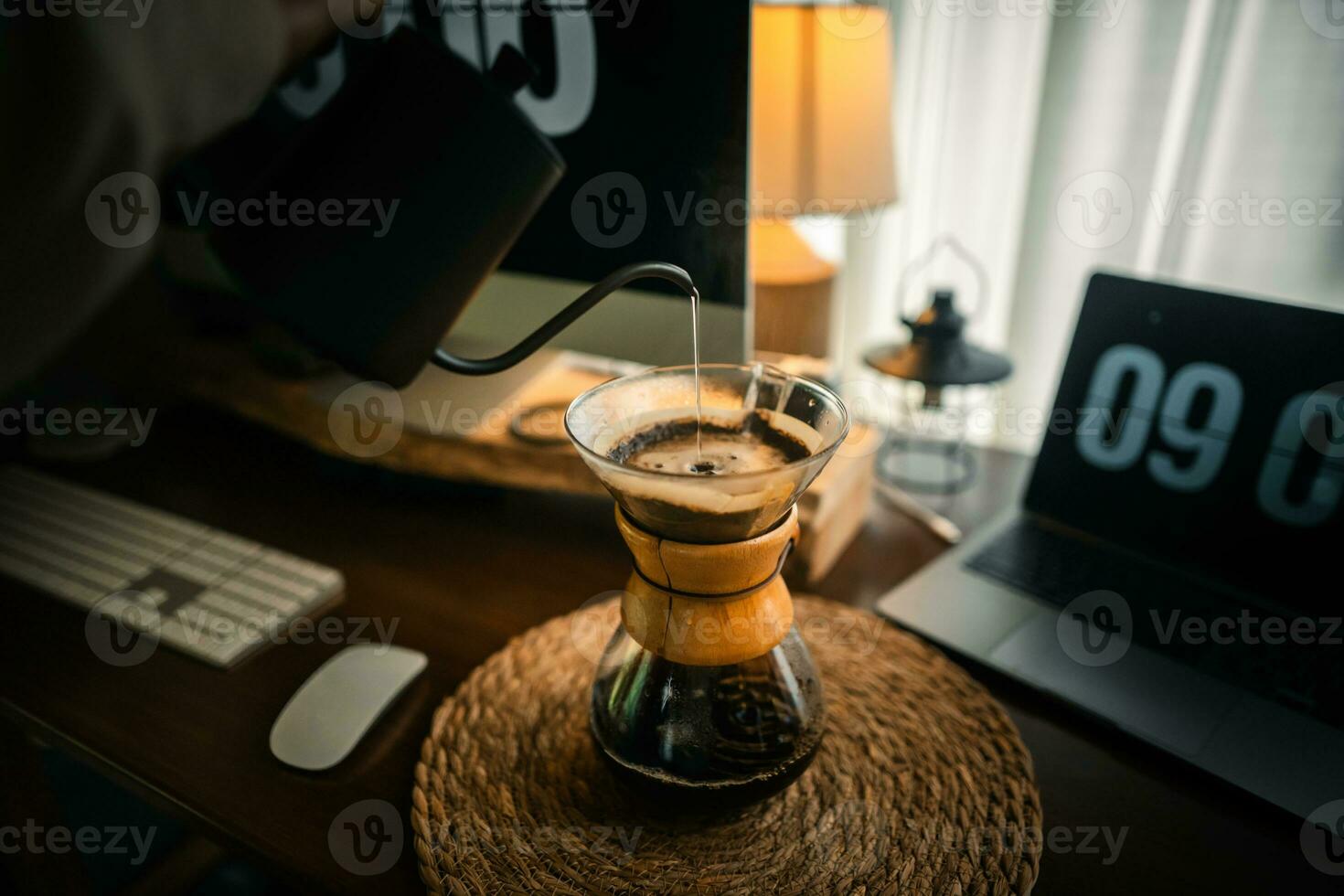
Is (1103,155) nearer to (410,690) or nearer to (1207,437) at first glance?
(1207,437)

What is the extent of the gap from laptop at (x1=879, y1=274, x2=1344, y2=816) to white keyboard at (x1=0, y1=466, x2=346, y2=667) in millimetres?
535

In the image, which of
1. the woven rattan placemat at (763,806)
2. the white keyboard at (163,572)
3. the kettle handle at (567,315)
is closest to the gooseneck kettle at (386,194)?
the kettle handle at (567,315)

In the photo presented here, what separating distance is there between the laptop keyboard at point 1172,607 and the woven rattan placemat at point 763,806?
Answer: 0.57 ft

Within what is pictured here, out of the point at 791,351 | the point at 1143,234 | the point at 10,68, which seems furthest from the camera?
the point at 1143,234

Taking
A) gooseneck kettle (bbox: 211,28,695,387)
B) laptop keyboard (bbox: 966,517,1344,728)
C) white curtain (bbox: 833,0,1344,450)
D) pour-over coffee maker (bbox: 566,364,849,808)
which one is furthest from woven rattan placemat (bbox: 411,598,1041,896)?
white curtain (bbox: 833,0,1344,450)

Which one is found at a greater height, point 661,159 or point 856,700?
point 661,159

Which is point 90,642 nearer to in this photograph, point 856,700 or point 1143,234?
point 856,700

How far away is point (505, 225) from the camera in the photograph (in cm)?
44

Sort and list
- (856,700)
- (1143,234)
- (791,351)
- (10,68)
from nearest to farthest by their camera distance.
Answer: (10,68)
(856,700)
(791,351)
(1143,234)

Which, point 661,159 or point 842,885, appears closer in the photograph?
point 842,885

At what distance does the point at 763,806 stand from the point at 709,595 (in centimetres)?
16

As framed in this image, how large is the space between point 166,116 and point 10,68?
0.07 m

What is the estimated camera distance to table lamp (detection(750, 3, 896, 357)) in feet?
2.89

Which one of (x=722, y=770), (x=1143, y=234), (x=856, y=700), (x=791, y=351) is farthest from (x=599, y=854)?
(x=1143, y=234)
